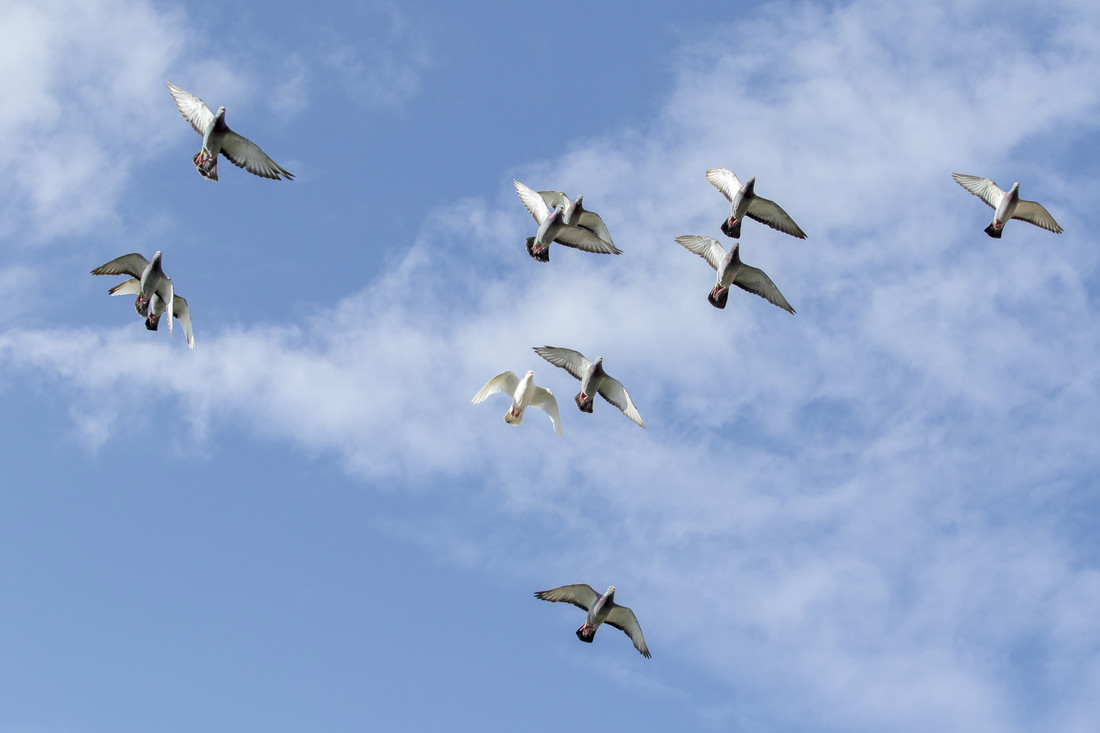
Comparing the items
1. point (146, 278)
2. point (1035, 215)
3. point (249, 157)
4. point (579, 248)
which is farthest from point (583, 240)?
point (1035, 215)

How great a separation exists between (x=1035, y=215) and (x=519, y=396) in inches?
744

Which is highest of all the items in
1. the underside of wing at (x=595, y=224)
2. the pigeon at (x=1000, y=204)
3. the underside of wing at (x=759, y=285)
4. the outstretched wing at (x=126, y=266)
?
the pigeon at (x=1000, y=204)

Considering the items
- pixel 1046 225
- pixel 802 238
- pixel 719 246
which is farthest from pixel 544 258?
pixel 1046 225

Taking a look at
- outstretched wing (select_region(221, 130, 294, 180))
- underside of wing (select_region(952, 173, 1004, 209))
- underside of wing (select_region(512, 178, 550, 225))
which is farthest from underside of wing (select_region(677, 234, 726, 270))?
outstretched wing (select_region(221, 130, 294, 180))

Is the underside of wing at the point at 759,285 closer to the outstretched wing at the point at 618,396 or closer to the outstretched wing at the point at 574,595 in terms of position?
the outstretched wing at the point at 618,396

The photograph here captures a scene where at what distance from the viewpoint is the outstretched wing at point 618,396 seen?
3800 cm

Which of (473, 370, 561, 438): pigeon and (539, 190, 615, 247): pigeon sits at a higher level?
(539, 190, 615, 247): pigeon

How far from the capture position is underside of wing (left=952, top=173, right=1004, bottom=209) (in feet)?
137

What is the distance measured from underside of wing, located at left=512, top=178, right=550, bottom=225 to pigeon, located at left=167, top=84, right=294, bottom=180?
8.22 metres

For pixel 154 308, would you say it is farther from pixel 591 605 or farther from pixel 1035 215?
pixel 1035 215

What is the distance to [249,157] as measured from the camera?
121 feet

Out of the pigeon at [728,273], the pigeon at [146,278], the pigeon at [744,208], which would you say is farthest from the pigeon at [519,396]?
the pigeon at [146,278]

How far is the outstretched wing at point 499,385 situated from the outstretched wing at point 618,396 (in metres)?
3.18

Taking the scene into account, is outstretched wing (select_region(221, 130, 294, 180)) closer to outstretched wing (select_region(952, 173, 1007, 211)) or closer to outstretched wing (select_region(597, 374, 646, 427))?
outstretched wing (select_region(597, 374, 646, 427))
